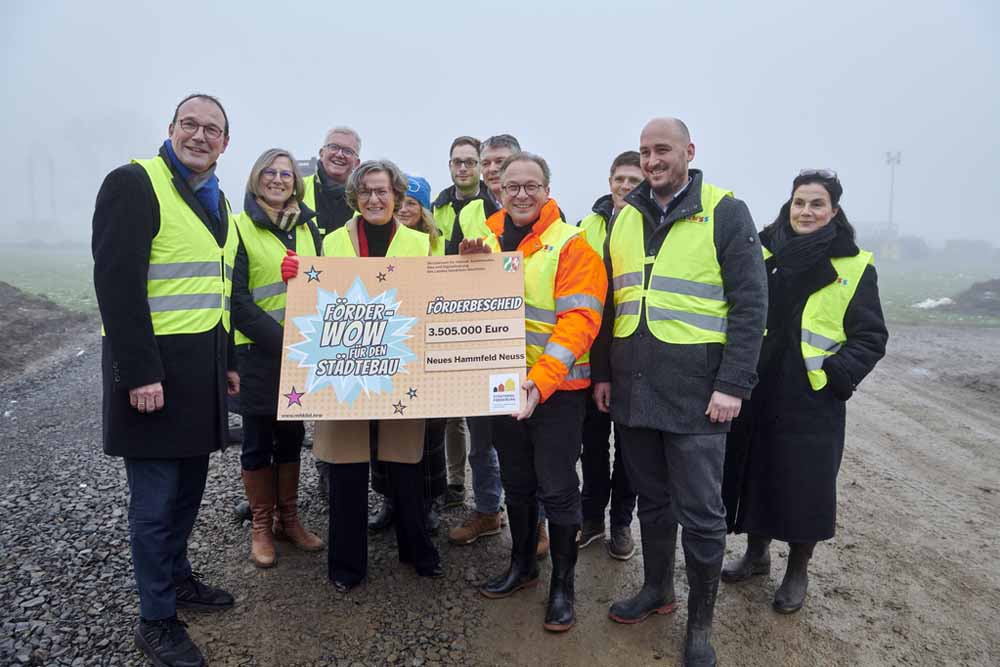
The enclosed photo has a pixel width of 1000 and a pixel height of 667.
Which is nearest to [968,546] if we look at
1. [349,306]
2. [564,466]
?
[564,466]

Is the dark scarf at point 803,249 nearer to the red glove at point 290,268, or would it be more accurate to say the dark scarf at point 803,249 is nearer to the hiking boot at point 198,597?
the red glove at point 290,268

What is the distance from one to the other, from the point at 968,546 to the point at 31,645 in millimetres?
5868

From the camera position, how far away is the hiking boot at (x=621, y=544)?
426cm

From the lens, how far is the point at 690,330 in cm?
306

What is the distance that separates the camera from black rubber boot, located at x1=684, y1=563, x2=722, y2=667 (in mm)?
3178

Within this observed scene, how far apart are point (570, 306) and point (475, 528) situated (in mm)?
2018

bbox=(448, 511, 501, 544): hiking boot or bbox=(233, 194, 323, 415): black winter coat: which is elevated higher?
bbox=(233, 194, 323, 415): black winter coat

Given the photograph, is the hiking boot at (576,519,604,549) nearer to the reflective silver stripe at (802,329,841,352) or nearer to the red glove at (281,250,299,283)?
the reflective silver stripe at (802,329,841,352)

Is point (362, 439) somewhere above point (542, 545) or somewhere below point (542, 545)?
above

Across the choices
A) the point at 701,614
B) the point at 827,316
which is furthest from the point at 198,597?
the point at 827,316

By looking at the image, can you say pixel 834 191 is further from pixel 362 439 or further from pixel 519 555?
pixel 362 439

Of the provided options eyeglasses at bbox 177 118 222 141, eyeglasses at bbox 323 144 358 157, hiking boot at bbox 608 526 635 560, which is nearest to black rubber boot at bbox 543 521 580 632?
hiking boot at bbox 608 526 635 560

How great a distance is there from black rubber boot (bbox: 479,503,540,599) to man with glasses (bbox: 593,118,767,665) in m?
0.86

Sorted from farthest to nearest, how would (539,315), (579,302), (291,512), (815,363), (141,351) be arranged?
(291,512) → (815,363) → (539,315) → (579,302) → (141,351)
